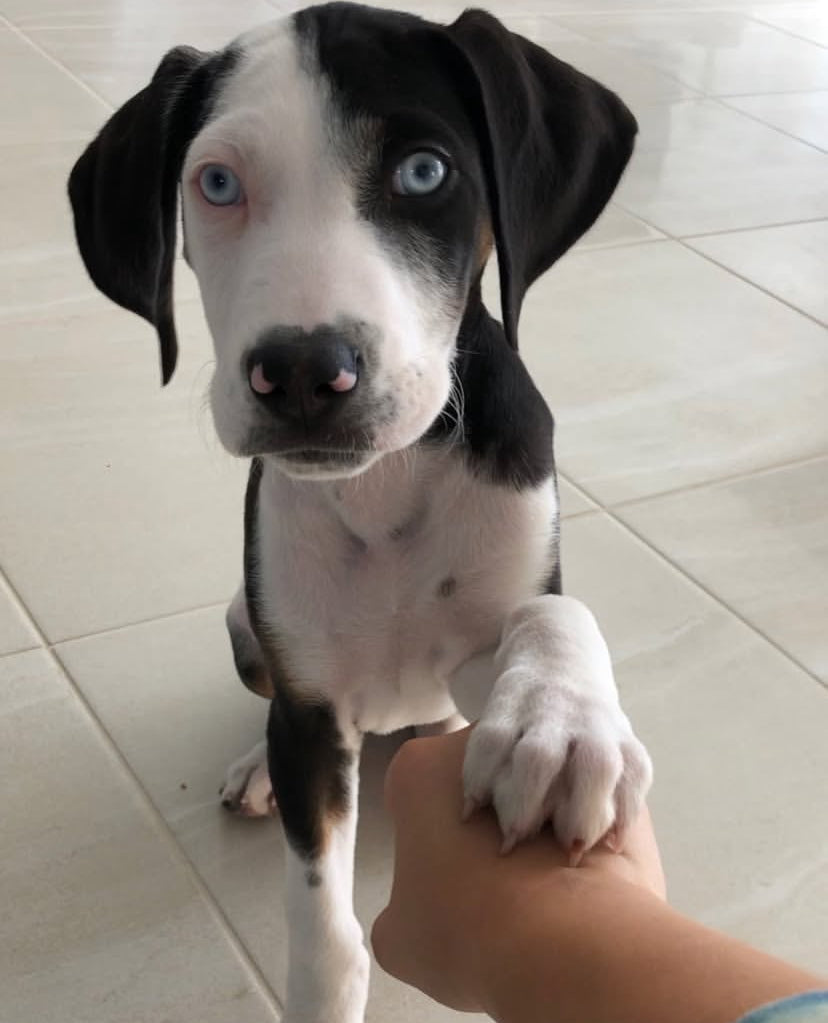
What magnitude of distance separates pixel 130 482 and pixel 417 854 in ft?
5.01

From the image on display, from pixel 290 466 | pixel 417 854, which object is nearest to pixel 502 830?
pixel 417 854

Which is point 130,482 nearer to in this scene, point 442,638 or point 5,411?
point 5,411

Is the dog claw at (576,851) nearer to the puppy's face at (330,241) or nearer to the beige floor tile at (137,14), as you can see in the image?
the puppy's face at (330,241)

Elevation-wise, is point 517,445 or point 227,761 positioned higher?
point 517,445

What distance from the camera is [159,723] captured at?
205cm

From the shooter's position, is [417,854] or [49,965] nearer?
[417,854]

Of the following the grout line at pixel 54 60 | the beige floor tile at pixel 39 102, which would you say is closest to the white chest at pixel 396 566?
the beige floor tile at pixel 39 102

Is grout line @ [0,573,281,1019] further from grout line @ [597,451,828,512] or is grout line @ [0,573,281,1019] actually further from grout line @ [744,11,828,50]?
grout line @ [744,11,828,50]

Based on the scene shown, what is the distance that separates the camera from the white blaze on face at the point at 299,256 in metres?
1.21

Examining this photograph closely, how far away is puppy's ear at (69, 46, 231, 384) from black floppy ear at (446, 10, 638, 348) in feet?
0.83

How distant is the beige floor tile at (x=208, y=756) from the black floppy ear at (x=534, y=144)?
744 mm

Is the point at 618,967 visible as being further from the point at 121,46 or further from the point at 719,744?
the point at 121,46

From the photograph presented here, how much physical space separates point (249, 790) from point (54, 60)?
3116 millimetres

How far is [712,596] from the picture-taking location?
2.36m
